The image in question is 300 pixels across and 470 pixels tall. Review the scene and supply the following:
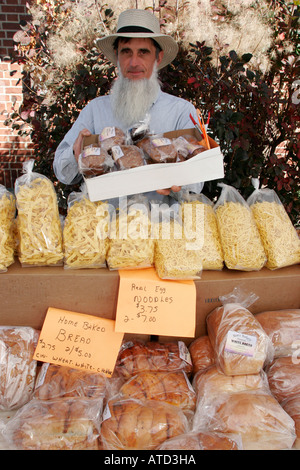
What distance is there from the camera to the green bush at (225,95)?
82.9 inches

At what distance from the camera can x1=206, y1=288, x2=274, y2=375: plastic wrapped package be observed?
1.19 metres

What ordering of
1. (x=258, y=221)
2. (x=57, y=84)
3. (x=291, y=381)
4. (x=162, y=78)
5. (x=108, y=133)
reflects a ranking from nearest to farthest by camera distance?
(x=291, y=381) → (x=108, y=133) → (x=258, y=221) → (x=162, y=78) → (x=57, y=84)

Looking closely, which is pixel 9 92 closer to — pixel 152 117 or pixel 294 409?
pixel 152 117

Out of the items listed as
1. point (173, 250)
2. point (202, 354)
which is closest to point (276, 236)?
point (173, 250)

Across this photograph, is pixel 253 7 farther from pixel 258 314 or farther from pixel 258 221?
pixel 258 314

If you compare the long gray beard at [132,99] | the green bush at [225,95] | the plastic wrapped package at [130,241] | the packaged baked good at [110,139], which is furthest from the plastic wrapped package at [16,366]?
the green bush at [225,95]

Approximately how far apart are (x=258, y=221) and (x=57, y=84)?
2.11 meters

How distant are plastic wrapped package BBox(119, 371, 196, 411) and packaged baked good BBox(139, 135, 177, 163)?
0.77 meters

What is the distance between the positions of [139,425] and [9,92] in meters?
3.96

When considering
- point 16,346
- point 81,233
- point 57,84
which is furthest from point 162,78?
point 16,346

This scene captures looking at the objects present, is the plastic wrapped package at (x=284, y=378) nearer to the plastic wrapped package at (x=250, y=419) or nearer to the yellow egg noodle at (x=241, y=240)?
the plastic wrapped package at (x=250, y=419)

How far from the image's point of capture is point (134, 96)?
1.89m

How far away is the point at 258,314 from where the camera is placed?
1.44 metres

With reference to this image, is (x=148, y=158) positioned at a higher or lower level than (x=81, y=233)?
higher
